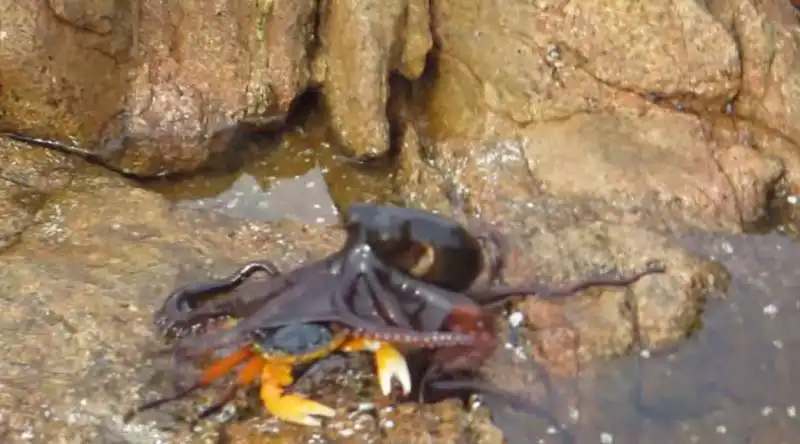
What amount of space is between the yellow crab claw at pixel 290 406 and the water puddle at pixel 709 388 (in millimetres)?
745

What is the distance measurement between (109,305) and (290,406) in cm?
106

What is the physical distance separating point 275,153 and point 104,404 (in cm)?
251

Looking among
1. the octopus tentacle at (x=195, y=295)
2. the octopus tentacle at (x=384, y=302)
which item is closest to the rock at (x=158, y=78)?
the octopus tentacle at (x=195, y=295)

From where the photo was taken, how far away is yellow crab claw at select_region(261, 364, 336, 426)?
358cm

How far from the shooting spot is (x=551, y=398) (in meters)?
3.96

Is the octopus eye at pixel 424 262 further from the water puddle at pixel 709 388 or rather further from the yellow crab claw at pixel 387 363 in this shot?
the water puddle at pixel 709 388

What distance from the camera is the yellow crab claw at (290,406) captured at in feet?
11.7

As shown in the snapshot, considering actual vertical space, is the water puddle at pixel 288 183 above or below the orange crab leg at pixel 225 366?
below

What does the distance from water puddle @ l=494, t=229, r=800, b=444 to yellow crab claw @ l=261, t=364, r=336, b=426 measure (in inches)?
29.3

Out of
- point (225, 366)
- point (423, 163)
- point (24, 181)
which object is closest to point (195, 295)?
point (225, 366)

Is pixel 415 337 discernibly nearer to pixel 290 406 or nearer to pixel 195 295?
pixel 290 406

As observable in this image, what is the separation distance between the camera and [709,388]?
163 inches

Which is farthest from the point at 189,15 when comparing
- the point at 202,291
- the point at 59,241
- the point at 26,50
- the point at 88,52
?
the point at 202,291

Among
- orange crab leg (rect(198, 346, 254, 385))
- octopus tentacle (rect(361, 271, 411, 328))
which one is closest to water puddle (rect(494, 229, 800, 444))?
octopus tentacle (rect(361, 271, 411, 328))
